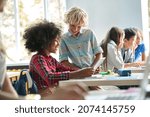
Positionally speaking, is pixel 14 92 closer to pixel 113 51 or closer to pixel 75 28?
pixel 75 28

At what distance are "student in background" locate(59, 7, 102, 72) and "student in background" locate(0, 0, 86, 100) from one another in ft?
3.73

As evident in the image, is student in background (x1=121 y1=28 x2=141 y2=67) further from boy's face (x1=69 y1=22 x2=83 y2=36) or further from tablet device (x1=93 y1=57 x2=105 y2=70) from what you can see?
boy's face (x1=69 y1=22 x2=83 y2=36)

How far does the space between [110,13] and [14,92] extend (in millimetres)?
3024

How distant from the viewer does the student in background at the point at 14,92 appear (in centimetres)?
59

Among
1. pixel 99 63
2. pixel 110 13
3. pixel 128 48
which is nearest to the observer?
pixel 99 63

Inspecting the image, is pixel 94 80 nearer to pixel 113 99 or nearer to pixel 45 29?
pixel 45 29

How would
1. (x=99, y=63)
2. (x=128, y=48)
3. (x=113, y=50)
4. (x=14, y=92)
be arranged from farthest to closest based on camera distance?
(x=128, y=48)
(x=113, y=50)
(x=99, y=63)
(x=14, y=92)

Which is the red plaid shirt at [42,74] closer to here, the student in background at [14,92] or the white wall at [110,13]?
the student in background at [14,92]

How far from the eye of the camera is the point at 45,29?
1.63 meters

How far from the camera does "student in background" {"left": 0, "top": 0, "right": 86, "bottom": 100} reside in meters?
0.59

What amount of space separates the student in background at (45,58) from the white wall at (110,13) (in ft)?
6.56

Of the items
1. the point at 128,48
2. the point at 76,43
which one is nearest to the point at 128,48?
the point at 128,48

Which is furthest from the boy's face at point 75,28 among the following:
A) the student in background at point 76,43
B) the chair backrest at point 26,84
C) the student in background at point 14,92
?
the student in background at point 14,92

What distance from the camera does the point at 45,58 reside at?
1.58m
